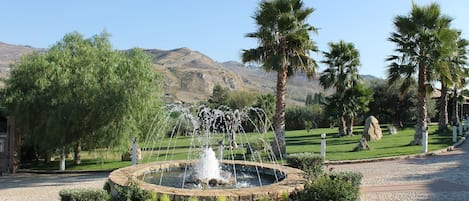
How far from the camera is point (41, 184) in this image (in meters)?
14.8

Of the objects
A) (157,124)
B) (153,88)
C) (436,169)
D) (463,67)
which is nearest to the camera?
(436,169)

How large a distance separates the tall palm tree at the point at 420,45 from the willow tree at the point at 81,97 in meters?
14.0

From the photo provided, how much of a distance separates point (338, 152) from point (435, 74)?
766cm

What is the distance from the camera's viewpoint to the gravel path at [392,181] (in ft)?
35.4

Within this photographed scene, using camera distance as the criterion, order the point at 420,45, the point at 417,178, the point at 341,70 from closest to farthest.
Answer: the point at 417,178, the point at 420,45, the point at 341,70

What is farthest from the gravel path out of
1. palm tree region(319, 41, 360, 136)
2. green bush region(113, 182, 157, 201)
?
palm tree region(319, 41, 360, 136)

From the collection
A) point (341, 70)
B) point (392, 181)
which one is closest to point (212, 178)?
point (392, 181)

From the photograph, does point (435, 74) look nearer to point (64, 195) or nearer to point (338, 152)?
point (338, 152)

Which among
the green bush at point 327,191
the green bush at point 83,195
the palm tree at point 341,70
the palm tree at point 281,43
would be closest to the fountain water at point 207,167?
the green bush at point 83,195

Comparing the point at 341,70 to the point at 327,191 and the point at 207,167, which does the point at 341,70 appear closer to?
the point at 207,167

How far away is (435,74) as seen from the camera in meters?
23.1

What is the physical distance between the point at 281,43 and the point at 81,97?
9.10 metres

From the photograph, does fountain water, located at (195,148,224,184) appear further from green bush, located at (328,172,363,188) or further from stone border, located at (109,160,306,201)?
green bush, located at (328,172,363,188)

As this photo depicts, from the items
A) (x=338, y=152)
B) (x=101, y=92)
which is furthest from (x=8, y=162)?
(x=338, y=152)
